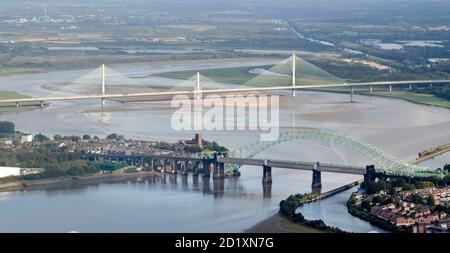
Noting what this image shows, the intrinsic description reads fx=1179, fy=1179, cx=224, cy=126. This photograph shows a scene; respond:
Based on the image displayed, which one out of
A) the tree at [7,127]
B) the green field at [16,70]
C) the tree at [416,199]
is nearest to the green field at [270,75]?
the green field at [16,70]

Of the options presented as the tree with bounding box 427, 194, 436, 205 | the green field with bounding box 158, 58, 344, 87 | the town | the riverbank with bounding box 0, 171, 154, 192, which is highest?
the green field with bounding box 158, 58, 344, 87

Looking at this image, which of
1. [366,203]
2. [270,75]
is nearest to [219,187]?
[366,203]

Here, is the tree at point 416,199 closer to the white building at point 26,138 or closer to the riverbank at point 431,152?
the riverbank at point 431,152

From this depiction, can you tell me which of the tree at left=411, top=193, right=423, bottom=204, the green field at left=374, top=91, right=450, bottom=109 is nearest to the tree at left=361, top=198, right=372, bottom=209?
the tree at left=411, top=193, right=423, bottom=204

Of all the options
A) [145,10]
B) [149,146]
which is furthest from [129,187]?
[145,10]

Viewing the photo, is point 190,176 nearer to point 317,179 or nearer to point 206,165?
point 206,165

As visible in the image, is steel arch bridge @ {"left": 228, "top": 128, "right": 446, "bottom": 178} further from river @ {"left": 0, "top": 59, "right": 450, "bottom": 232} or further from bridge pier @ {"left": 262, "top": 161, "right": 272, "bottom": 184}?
bridge pier @ {"left": 262, "top": 161, "right": 272, "bottom": 184}
